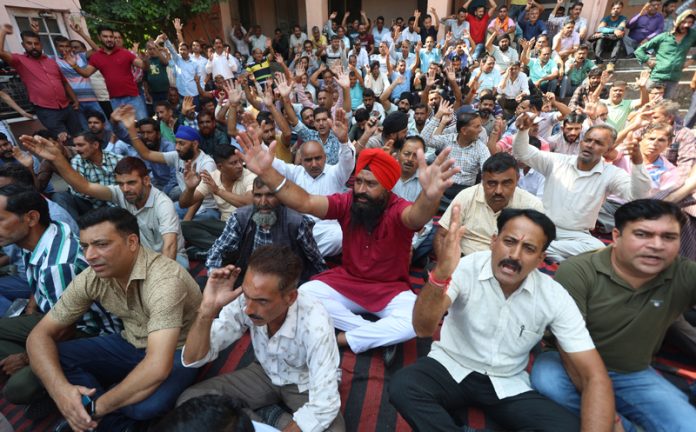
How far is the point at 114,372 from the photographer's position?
2.15 meters

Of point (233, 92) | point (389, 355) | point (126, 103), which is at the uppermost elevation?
point (233, 92)

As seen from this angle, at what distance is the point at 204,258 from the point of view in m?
3.91

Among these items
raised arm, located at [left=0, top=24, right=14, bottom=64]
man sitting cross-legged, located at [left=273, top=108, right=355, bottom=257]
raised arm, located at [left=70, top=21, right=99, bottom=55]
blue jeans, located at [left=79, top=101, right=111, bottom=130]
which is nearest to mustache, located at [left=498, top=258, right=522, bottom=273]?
man sitting cross-legged, located at [left=273, top=108, right=355, bottom=257]

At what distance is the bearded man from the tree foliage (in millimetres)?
9606

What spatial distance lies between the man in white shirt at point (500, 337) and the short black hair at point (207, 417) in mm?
936

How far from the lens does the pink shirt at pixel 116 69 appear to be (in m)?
6.12

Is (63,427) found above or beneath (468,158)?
beneath

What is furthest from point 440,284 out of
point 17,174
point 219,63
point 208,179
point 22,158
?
point 219,63

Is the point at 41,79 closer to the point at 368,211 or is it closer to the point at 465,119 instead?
the point at 368,211

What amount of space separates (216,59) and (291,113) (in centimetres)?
517

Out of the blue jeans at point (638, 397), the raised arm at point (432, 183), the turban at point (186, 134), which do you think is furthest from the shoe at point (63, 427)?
the turban at point (186, 134)

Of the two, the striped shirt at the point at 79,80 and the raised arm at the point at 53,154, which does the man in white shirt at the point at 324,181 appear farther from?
the striped shirt at the point at 79,80

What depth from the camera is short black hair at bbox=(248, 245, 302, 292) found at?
1.61 m

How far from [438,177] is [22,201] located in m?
2.43
